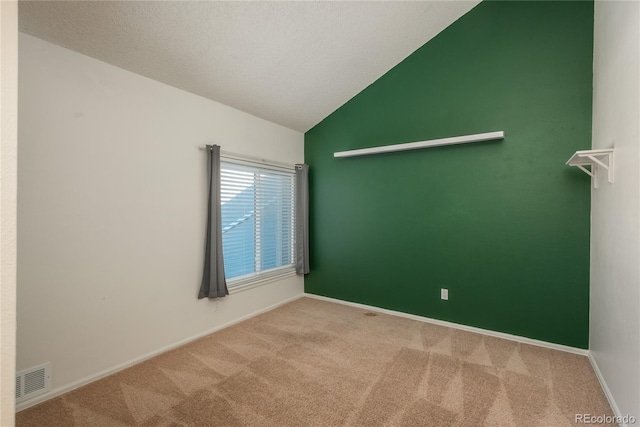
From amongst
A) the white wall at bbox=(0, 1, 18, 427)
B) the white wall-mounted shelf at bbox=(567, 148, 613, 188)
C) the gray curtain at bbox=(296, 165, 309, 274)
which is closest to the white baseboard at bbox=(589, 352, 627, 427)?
the white wall-mounted shelf at bbox=(567, 148, 613, 188)

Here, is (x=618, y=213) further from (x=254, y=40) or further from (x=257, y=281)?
(x=257, y=281)

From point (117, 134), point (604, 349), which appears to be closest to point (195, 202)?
point (117, 134)

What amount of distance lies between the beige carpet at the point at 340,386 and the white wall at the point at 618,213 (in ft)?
1.19

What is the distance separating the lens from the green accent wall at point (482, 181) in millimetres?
2738

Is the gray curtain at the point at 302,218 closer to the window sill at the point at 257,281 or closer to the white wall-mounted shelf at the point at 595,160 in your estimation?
the window sill at the point at 257,281

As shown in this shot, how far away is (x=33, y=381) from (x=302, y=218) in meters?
2.98

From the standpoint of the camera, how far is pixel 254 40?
102 inches

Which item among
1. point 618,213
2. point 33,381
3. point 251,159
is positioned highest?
point 251,159

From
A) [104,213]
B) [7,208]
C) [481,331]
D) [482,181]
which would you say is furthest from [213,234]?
[481,331]

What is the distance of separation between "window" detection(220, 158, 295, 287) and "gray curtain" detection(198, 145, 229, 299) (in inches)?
7.6

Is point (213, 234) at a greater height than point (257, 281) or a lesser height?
greater

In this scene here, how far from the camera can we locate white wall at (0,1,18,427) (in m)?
0.88

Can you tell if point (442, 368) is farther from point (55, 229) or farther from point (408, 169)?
point (55, 229)

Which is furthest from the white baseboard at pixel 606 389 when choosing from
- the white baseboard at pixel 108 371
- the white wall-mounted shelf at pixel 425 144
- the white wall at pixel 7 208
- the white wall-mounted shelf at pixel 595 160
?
the white baseboard at pixel 108 371
